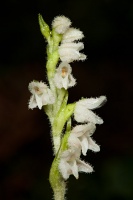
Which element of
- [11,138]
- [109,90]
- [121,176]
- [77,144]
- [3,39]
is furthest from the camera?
[3,39]

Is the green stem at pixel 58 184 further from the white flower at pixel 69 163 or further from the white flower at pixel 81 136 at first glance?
the white flower at pixel 81 136

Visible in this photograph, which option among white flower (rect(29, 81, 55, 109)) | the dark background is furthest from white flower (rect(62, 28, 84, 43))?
the dark background

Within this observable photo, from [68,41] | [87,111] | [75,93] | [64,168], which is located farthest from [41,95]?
[75,93]

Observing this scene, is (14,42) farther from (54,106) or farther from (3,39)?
(54,106)

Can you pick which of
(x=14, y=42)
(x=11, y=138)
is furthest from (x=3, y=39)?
(x=11, y=138)

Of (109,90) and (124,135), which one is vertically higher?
(109,90)
